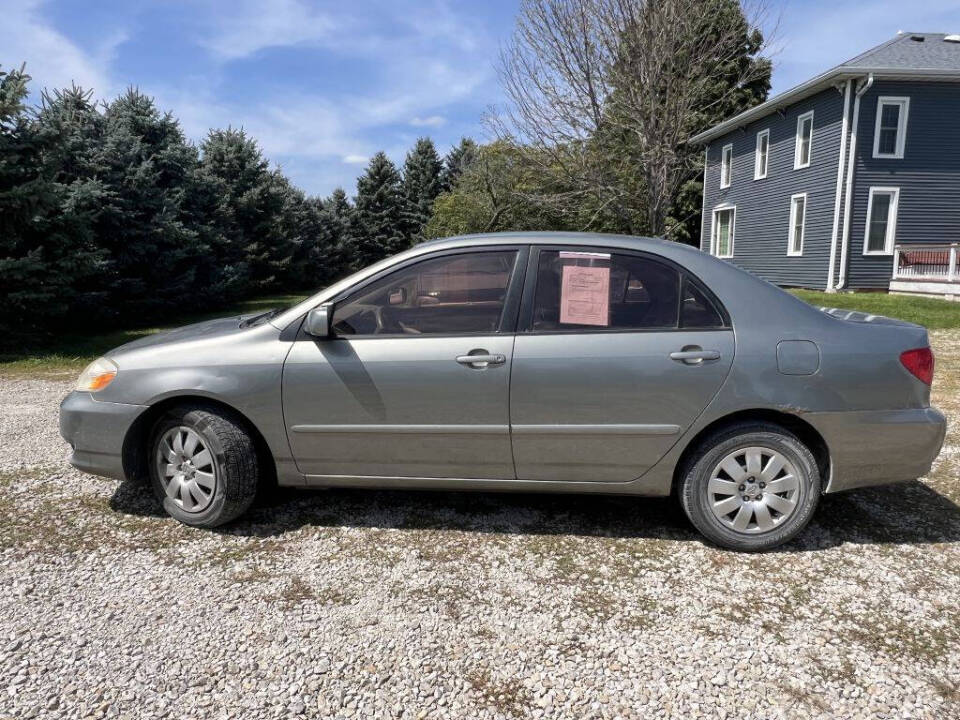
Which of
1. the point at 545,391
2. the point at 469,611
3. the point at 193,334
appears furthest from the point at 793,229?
the point at 469,611

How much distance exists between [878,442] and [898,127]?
18.8 metres

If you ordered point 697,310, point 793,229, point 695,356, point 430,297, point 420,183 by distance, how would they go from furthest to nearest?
point 420,183 → point 793,229 → point 430,297 → point 697,310 → point 695,356

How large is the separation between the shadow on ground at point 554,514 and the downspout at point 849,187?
1641cm

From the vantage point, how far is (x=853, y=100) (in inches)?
696

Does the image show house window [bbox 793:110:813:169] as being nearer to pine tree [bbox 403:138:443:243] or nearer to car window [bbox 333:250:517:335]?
car window [bbox 333:250:517:335]

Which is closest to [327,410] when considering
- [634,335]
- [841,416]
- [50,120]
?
[634,335]

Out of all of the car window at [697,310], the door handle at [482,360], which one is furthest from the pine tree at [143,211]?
the car window at [697,310]

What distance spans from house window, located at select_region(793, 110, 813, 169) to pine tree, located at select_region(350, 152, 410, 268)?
85.9 feet

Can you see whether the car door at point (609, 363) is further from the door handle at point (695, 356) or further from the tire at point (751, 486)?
the tire at point (751, 486)

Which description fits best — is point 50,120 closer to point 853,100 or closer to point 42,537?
point 42,537

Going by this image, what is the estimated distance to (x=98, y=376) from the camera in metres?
3.64

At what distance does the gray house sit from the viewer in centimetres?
1759

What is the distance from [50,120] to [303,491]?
30.0ft

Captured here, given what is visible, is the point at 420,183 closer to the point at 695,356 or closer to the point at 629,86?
the point at 629,86
